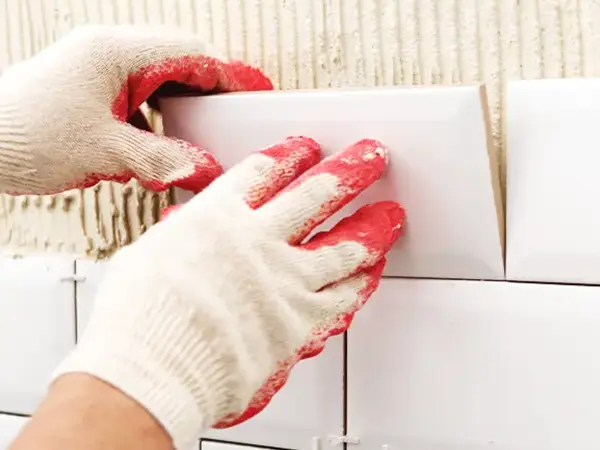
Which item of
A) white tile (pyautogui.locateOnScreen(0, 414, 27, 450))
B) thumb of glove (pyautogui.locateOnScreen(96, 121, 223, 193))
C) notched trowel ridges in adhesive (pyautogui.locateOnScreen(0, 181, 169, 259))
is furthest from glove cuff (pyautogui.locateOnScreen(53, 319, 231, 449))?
white tile (pyautogui.locateOnScreen(0, 414, 27, 450))

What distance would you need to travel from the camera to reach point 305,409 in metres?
0.65

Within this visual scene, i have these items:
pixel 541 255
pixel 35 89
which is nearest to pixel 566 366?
pixel 541 255

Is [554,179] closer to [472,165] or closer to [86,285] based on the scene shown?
[472,165]

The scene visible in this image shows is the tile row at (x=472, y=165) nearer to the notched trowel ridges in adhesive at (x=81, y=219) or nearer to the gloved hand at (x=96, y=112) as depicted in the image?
the gloved hand at (x=96, y=112)

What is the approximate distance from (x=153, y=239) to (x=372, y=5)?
11.8 inches

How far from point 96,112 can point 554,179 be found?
365 mm

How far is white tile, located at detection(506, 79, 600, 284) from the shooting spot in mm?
539

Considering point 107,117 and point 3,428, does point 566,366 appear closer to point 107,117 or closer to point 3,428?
point 107,117

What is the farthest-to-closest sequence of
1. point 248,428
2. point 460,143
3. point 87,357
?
point 248,428 < point 460,143 < point 87,357

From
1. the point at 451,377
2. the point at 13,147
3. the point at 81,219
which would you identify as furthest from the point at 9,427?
the point at 451,377

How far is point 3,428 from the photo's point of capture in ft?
2.51

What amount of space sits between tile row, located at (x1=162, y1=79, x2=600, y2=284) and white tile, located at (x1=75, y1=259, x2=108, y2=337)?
0.23 meters

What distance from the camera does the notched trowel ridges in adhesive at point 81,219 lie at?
0.71m

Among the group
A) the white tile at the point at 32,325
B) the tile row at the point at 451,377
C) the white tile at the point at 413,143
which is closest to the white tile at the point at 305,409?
the tile row at the point at 451,377
